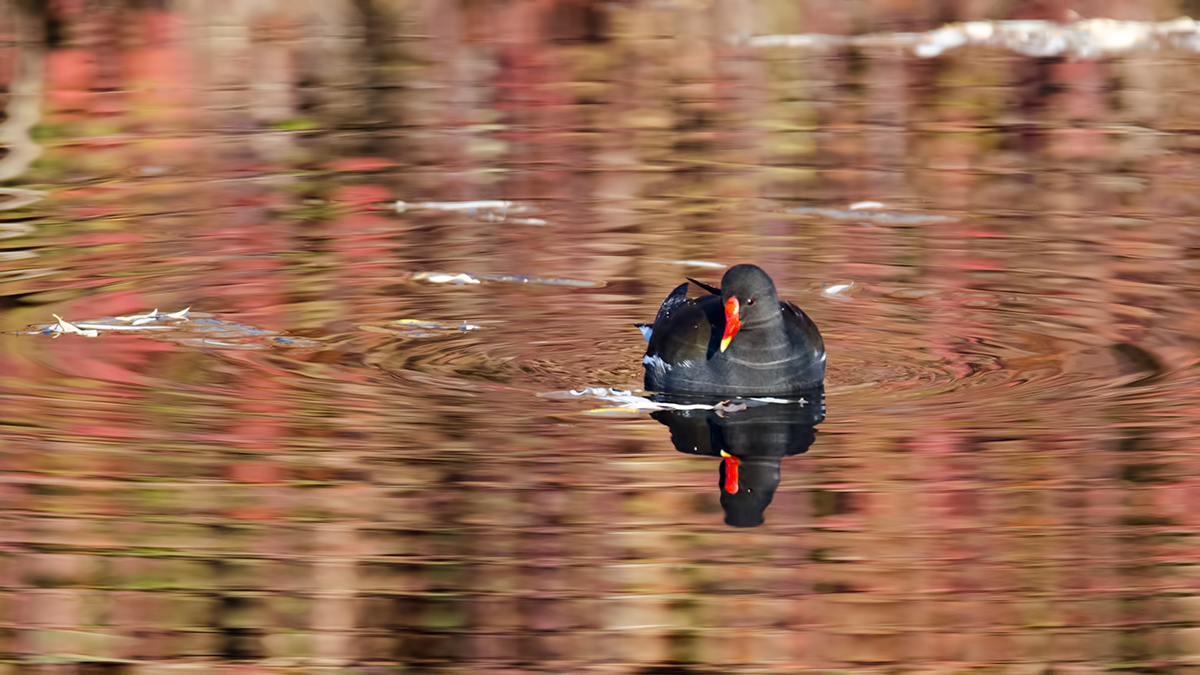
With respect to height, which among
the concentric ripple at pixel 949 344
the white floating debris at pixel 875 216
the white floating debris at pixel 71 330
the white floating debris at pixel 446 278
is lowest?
the concentric ripple at pixel 949 344

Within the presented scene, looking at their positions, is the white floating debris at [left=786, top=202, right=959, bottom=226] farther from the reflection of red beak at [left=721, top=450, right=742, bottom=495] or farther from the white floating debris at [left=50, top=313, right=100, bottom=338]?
the white floating debris at [left=50, top=313, right=100, bottom=338]

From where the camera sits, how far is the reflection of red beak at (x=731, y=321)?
7.65m

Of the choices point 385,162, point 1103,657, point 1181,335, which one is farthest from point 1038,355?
point 385,162

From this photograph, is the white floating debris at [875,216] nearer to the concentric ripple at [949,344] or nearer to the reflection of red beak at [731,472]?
the concentric ripple at [949,344]

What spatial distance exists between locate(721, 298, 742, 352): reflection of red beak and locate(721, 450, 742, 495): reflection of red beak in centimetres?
72

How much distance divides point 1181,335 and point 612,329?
2.76m

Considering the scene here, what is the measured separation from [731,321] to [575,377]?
79 centimetres

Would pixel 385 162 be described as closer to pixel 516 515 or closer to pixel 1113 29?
pixel 516 515

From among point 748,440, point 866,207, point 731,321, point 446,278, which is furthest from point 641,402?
point 866,207

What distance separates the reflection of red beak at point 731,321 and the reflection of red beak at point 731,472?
72cm

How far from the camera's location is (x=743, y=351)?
7766 millimetres

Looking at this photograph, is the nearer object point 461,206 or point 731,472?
point 731,472

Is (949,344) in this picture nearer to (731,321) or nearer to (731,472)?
(731,321)

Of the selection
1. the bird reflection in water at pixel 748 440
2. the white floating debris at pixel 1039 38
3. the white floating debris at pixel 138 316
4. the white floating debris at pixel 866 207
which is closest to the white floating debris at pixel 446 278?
the white floating debris at pixel 138 316
